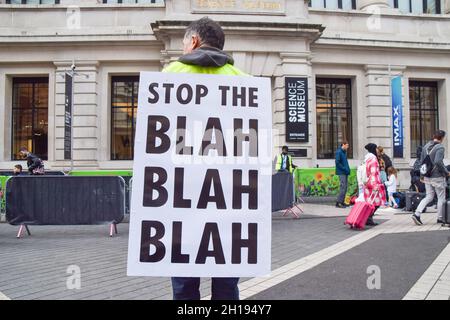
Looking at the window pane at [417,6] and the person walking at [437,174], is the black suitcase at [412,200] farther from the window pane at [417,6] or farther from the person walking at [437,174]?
the window pane at [417,6]

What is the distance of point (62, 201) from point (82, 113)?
414 inches

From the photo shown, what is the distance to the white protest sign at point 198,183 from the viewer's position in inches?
88.4

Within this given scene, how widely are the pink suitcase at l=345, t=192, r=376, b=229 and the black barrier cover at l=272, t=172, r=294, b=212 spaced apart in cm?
216

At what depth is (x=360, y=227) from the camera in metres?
8.74

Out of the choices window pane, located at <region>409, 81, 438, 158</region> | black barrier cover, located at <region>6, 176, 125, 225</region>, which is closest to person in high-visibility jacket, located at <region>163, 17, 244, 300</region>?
black barrier cover, located at <region>6, 176, 125, 225</region>

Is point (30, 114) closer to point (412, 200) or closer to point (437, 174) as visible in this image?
point (412, 200)

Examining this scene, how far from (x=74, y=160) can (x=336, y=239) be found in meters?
13.7

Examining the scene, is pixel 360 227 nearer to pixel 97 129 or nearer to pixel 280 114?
pixel 280 114

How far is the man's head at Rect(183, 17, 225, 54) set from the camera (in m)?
2.56

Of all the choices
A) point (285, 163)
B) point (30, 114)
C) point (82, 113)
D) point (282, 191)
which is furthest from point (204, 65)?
point (30, 114)

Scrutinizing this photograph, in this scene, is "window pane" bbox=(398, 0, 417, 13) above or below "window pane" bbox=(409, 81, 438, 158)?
above

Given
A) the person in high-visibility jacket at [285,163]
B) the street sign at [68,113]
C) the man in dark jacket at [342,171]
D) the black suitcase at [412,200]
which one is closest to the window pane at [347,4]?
the man in dark jacket at [342,171]

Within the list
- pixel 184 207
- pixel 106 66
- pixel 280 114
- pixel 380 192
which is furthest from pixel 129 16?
pixel 184 207

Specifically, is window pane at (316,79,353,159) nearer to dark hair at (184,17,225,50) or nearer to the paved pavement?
the paved pavement
